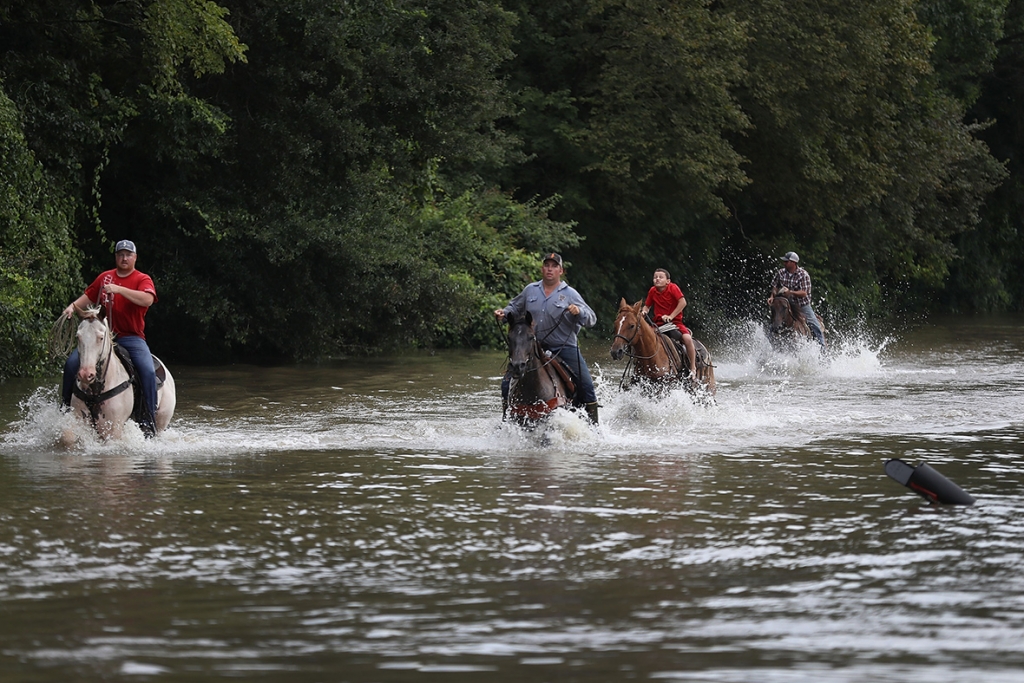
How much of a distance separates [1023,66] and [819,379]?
38315 mm

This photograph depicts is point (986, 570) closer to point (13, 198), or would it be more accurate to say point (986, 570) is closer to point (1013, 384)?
point (1013, 384)

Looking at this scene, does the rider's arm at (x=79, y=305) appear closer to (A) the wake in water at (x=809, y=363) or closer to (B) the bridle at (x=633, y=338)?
(B) the bridle at (x=633, y=338)

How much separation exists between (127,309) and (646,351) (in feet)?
21.2

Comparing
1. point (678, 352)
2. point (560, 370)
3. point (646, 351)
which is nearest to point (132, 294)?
point (560, 370)

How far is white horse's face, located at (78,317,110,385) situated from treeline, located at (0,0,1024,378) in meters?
9.07

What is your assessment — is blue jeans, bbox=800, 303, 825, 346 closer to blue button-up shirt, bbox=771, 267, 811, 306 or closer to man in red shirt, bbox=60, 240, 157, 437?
blue button-up shirt, bbox=771, 267, 811, 306

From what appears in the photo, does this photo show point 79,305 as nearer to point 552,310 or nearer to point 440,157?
point 552,310

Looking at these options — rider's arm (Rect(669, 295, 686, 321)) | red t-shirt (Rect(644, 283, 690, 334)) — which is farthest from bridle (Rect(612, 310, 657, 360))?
red t-shirt (Rect(644, 283, 690, 334))

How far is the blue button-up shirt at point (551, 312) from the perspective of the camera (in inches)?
581

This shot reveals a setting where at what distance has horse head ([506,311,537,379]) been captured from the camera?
14367mm

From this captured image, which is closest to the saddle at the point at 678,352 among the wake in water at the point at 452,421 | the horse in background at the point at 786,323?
the wake in water at the point at 452,421

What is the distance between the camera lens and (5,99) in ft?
71.5

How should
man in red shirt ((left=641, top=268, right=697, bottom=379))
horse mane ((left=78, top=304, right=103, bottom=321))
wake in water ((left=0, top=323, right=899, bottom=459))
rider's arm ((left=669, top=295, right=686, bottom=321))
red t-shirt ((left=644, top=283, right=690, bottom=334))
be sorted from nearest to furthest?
horse mane ((left=78, top=304, right=103, bottom=321)) → wake in water ((left=0, top=323, right=899, bottom=459)) → man in red shirt ((left=641, top=268, right=697, bottom=379)) → rider's arm ((left=669, top=295, right=686, bottom=321)) → red t-shirt ((left=644, top=283, right=690, bottom=334))

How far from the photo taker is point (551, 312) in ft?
48.5
